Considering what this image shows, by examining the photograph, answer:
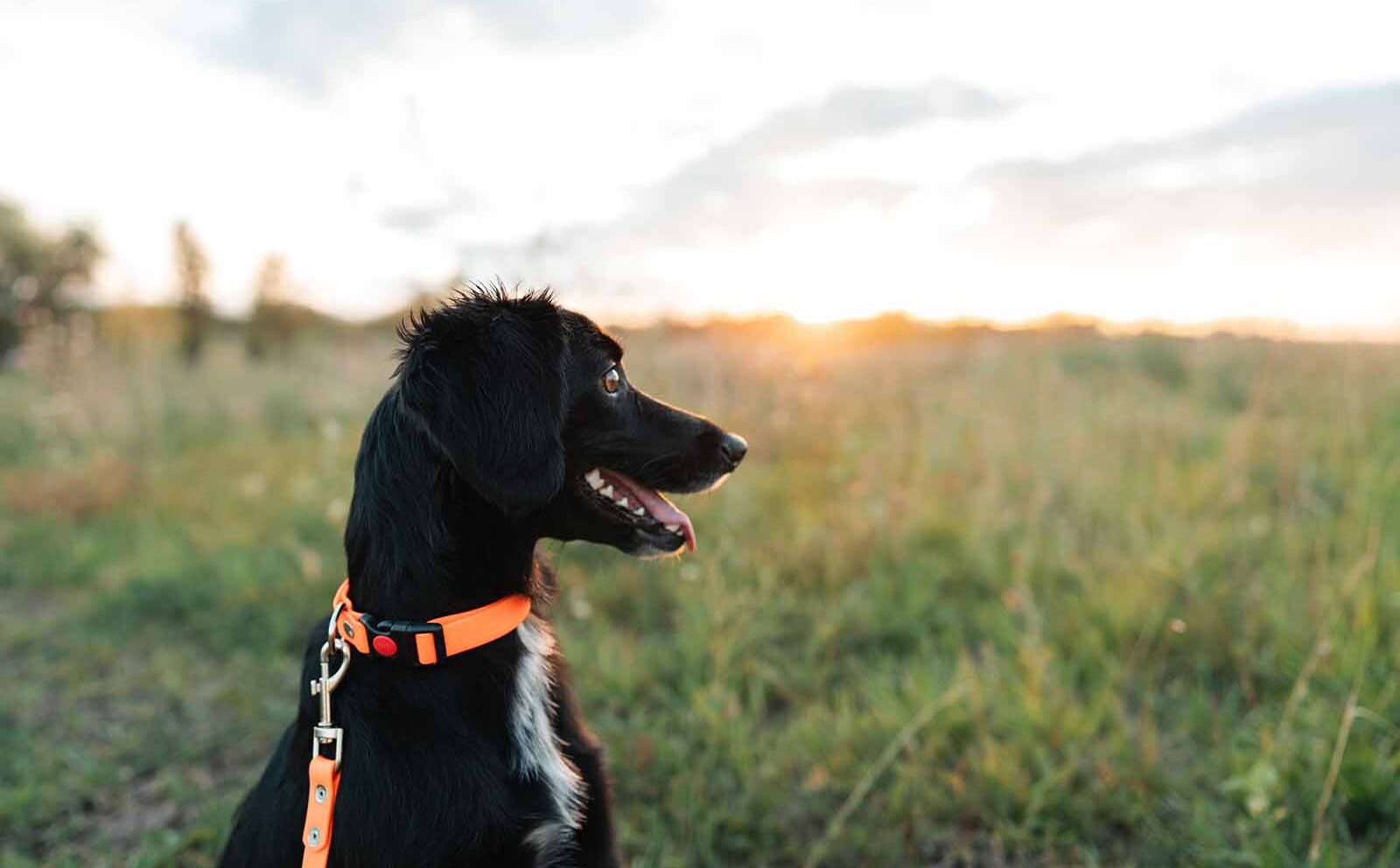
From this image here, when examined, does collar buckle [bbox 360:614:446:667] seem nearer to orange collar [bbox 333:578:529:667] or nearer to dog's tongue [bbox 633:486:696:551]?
orange collar [bbox 333:578:529:667]

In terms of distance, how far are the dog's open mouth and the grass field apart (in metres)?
1.08

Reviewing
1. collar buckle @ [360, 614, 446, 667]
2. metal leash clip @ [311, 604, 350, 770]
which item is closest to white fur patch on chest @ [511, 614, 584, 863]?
collar buckle @ [360, 614, 446, 667]

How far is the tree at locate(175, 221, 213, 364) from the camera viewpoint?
1841 cm

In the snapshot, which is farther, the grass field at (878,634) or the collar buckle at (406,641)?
the grass field at (878,634)

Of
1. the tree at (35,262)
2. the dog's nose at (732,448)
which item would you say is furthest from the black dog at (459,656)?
the tree at (35,262)

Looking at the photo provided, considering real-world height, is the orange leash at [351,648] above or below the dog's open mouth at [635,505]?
below

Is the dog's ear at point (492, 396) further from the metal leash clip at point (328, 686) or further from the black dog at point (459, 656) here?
the metal leash clip at point (328, 686)

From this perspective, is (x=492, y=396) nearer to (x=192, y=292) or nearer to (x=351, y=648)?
(x=351, y=648)

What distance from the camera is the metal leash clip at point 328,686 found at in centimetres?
173

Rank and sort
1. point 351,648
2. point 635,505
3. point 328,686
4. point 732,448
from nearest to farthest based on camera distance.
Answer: point 328,686
point 351,648
point 635,505
point 732,448

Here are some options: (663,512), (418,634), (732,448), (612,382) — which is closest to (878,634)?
(732,448)

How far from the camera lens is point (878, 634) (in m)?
3.82

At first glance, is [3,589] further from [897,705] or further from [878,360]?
[878,360]

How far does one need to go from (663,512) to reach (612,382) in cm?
39
